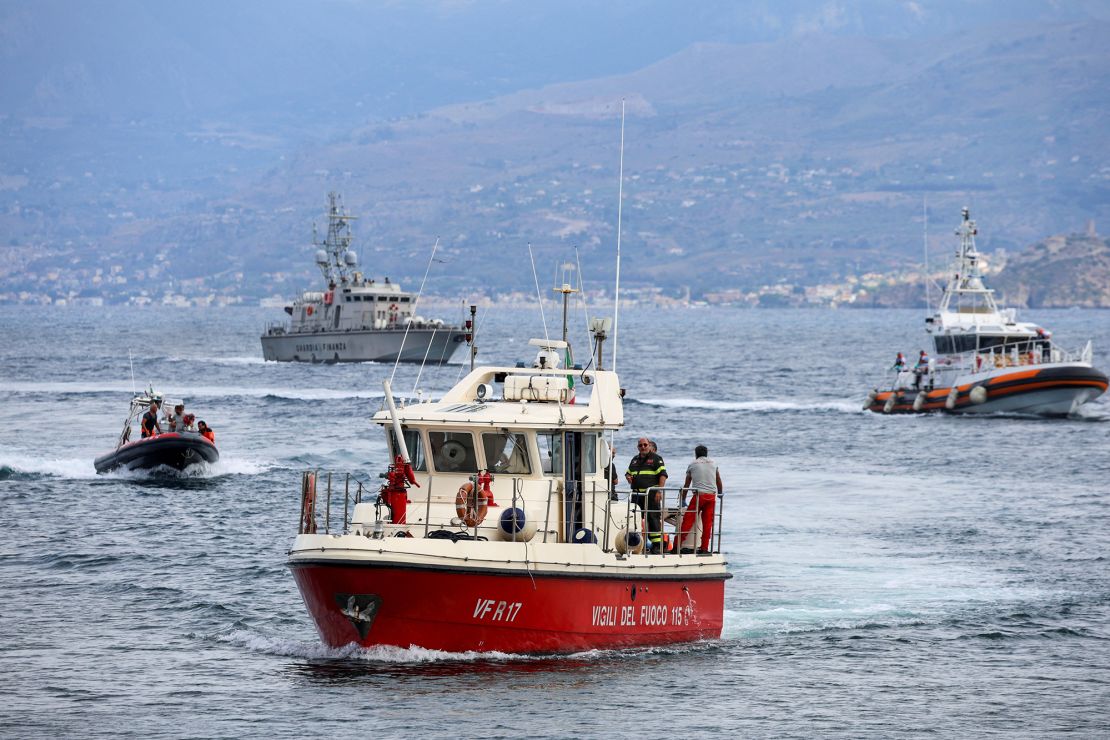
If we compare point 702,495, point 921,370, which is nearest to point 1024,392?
point 921,370

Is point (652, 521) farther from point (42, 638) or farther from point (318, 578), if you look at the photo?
point (42, 638)

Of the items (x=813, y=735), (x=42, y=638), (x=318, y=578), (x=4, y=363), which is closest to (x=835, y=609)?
(x=813, y=735)

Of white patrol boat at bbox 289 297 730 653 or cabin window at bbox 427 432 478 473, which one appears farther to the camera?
cabin window at bbox 427 432 478 473

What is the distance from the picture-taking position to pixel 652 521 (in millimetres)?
23453

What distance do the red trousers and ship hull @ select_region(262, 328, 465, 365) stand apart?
86.2 metres

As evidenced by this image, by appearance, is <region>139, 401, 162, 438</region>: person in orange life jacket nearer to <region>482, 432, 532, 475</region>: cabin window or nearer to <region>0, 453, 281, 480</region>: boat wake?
<region>0, 453, 281, 480</region>: boat wake

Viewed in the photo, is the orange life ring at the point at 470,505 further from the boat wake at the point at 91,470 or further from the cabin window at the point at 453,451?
the boat wake at the point at 91,470

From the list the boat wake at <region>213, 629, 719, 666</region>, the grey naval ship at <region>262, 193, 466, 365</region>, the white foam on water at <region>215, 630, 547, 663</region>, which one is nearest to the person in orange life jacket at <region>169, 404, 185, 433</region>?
the boat wake at <region>213, 629, 719, 666</region>

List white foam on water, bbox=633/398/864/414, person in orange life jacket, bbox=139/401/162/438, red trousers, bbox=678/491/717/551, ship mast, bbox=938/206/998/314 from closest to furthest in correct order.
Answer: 1. red trousers, bbox=678/491/717/551
2. person in orange life jacket, bbox=139/401/162/438
3. ship mast, bbox=938/206/998/314
4. white foam on water, bbox=633/398/864/414

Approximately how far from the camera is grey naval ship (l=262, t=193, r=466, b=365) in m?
114

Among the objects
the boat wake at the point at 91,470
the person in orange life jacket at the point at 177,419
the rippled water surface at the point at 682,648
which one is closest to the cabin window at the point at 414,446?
the rippled water surface at the point at 682,648

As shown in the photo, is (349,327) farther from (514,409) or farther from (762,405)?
(514,409)

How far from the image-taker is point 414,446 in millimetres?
22391

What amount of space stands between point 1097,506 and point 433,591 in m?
25.5
